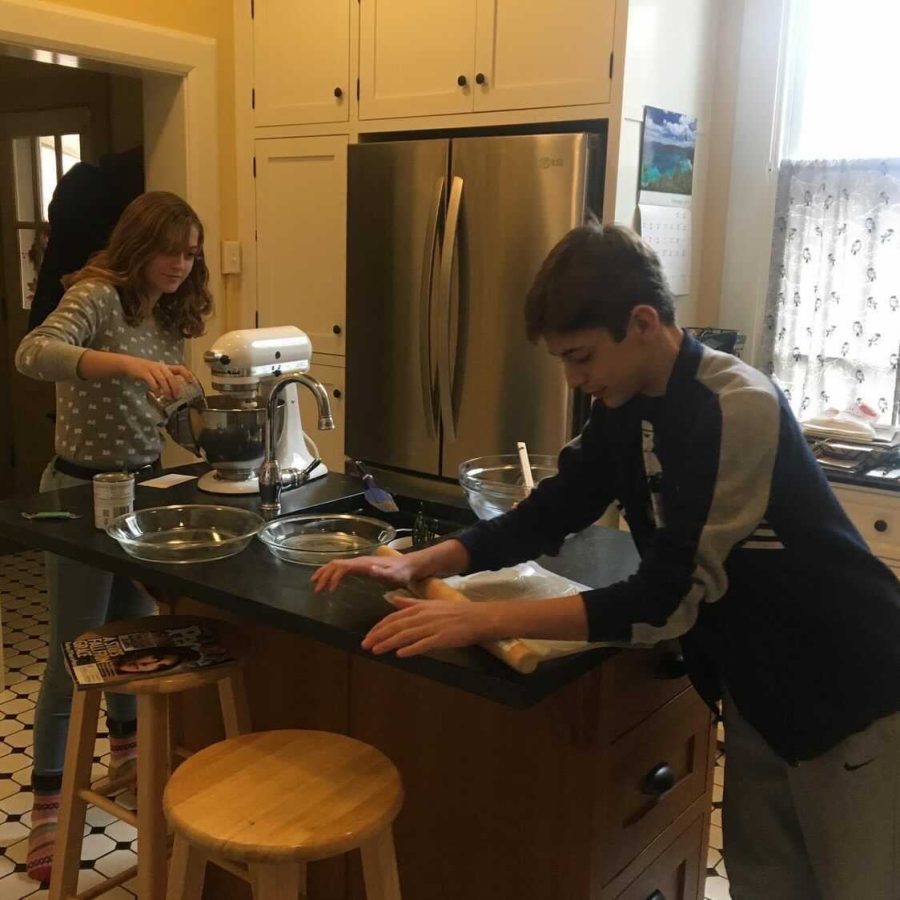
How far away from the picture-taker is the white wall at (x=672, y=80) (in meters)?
2.66

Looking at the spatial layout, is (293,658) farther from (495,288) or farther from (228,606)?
(495,288)

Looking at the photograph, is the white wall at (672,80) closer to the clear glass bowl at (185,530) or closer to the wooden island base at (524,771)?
the clear glass bowl at (185,530)

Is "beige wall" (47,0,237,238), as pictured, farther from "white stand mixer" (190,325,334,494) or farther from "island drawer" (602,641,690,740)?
"island drawer" (602,641,690,740)

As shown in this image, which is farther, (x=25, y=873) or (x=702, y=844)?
(x=25, y=873)

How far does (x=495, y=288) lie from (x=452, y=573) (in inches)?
57.3

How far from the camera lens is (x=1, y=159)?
15.2ft

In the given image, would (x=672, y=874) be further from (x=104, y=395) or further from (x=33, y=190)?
(x=33, y=190)

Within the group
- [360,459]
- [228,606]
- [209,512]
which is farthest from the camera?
[360,459]

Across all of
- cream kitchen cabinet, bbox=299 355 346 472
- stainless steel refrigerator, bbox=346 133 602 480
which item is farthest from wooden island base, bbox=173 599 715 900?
cream kitchen cabinet, bbox=299 355 346 472

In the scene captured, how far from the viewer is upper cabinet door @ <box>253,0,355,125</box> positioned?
3.25 meters

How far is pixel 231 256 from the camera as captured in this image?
11.9ft

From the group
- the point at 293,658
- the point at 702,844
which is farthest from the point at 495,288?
the point at 702,844

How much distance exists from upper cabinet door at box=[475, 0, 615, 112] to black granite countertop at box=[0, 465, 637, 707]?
1.26 metres

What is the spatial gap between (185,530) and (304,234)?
1.75 meters
